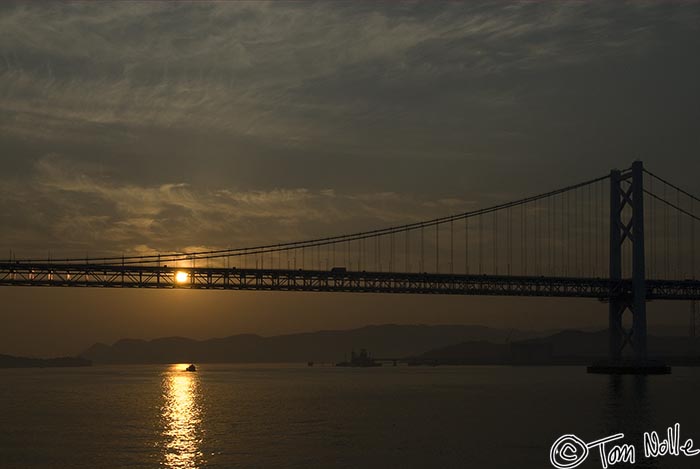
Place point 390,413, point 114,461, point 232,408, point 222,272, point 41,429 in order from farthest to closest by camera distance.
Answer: point 222,272 < point 232,408 < point 390,413 < point 41,429 < point 114,461

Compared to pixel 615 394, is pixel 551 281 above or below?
above

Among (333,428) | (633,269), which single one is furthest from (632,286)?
(333,428)

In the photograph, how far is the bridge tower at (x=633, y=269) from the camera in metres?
93.4

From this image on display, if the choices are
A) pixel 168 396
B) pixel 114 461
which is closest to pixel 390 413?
pixel 114 461

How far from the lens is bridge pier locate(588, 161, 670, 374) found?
93438 millimetres

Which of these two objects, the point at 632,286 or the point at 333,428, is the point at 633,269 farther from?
the point at 333,428

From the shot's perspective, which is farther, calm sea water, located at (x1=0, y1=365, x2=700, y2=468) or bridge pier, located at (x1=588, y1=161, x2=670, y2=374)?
bridge pier, located at (x1=588, y1=161, x2=670, y2=374)

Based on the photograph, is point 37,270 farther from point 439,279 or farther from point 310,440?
point 310,440

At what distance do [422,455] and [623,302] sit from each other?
62692 mm

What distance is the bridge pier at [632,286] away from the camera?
93.4 meters

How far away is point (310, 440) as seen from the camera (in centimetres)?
4503

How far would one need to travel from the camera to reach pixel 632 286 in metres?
95.7

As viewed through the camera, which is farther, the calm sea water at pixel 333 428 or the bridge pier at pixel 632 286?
the bridge pier at pixel 632 286

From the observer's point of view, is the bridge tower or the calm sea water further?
the bridge tower
